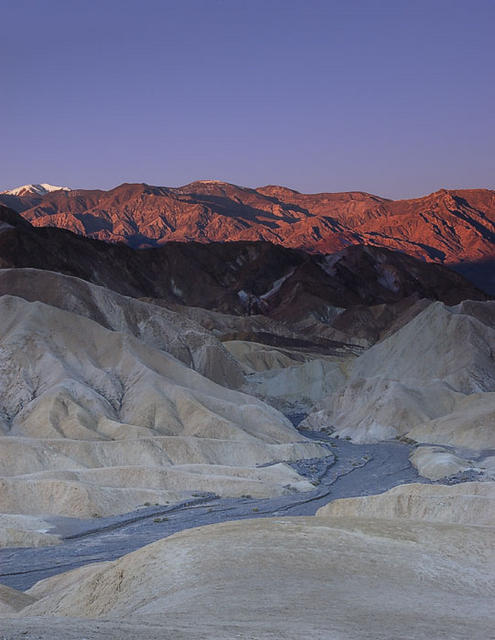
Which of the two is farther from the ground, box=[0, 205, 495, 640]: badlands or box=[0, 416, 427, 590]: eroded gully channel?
box=[0, 205, 495, 640]: badlands

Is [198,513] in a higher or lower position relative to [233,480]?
lower

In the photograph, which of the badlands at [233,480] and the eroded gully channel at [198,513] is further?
the eroded gully channel at [198,513]

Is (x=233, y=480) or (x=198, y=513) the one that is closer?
(x=198, y=513)

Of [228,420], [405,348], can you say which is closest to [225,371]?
[405,348]

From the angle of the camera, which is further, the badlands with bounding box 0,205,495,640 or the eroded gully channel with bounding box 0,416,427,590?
the eroded gully channel with bounding box 0,416,427,590

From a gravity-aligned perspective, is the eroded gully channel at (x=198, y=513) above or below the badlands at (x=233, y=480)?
below

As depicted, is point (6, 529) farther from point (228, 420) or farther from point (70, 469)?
point (228, 420)
